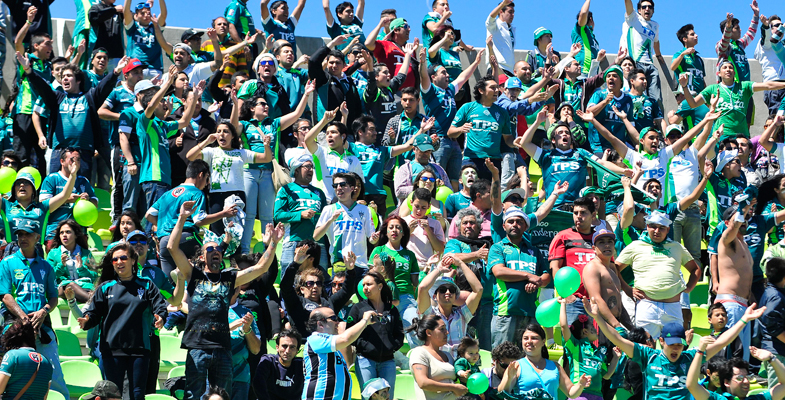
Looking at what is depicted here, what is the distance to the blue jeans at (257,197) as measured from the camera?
426 inches

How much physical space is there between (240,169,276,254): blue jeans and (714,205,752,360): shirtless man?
433 centimetres

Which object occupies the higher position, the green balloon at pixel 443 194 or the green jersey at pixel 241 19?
the green jersey at pixel 241 19

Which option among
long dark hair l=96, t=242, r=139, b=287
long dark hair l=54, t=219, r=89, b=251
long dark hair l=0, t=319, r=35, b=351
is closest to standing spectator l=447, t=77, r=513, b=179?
long dark hair l=54, t=219, r=89, b=251

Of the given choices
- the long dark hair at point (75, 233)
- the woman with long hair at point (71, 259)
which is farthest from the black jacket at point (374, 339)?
the long dark hair at point (75, 233)

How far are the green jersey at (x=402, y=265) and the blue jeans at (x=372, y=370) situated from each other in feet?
4.05

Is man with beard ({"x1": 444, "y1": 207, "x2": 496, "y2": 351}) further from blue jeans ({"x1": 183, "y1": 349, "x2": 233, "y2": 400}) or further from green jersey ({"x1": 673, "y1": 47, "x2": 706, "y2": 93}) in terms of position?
green jersey ({"x1": 673, "y1": 47, "x2": 706, "y2": 93})

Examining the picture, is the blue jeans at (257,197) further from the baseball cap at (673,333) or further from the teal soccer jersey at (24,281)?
the baseball cap at (673,333)

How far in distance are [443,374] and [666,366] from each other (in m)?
1.63

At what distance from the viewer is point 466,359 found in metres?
8.01

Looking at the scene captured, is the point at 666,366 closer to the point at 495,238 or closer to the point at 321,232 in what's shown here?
the point at 495,238

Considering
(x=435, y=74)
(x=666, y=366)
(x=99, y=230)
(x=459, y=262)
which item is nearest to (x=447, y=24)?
(x=435, y=74)

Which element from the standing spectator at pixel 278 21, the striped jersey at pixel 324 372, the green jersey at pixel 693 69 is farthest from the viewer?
the green jersey at pixel 693 69

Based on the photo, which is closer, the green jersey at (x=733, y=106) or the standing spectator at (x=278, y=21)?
the green jersey at (x=733, y=106)

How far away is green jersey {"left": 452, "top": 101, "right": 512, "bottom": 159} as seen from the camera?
12117 millimetres
